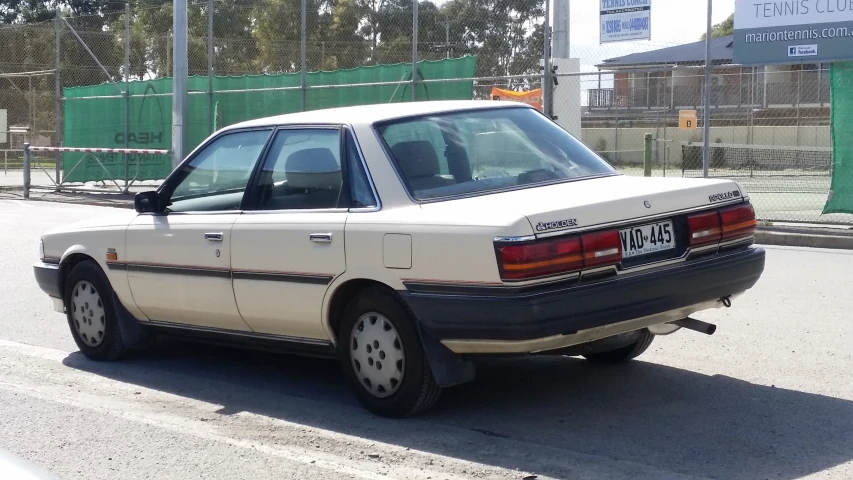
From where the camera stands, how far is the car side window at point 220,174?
6.33m

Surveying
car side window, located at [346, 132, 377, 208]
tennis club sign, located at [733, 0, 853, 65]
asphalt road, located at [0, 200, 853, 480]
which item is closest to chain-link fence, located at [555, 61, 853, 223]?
tennis club sign, located at [733, 0, 853, 65]

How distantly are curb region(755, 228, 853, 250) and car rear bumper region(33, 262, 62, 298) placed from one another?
9.09m

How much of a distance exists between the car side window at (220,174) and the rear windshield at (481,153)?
3.08 ft

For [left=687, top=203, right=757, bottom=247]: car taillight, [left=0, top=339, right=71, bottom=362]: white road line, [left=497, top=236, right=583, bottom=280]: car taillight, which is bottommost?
[left=0, top=339, right=71, bottom=362]: white road line

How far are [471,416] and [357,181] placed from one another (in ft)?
4.33

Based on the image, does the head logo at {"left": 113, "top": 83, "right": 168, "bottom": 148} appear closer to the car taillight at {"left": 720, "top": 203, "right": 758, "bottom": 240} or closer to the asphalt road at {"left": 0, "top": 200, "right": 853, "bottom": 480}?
the asphalt road at {"left": 0, "top": 200, "right": 853, "bottom": 480}

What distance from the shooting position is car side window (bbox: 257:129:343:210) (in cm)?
584

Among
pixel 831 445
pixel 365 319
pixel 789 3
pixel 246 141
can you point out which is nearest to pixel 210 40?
pixel 789 3

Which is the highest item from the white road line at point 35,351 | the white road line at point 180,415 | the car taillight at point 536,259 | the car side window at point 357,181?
the car side window at point 357,181

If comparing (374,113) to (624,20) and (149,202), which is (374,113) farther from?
(624,20)

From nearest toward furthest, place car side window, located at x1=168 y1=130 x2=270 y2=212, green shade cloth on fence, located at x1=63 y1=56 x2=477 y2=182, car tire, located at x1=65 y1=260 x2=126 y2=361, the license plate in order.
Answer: the license plate
car side window, located at x1=168 y1=130 x2=270 y2=212
car tire, located at x1=65 y1=260 x2=126 y2=361
green shade cloth on fence, located at x1=63 y1=56 x2=477 y2=182

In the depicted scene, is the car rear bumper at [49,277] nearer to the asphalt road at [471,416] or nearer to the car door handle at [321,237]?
the asphalt road at [471,416]

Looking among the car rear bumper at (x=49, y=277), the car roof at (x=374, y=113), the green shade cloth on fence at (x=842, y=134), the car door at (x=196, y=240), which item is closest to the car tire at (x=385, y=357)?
the car door at (x=196, y=240)

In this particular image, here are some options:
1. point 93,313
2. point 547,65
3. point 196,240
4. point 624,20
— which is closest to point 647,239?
point 196,240
